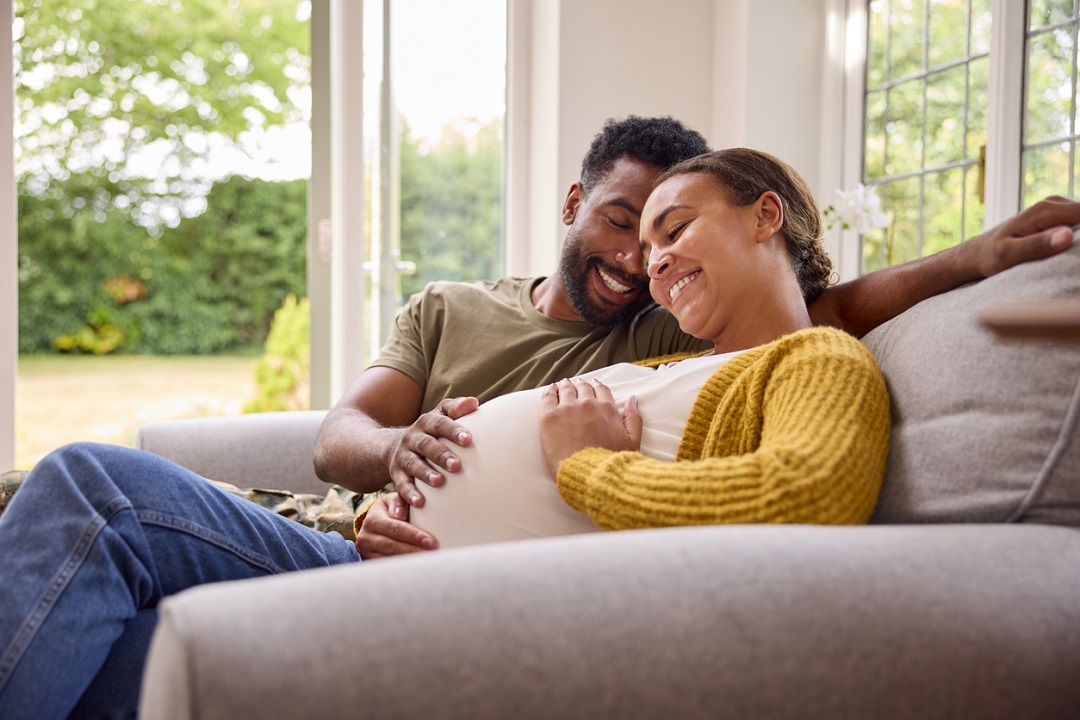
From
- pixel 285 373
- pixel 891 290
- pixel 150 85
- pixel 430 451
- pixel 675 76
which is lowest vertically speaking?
pixel 285 373

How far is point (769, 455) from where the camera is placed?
3.12 ft

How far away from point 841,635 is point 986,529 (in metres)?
0.24

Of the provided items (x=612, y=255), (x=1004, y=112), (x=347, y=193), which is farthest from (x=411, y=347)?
(x=1004, y=112)

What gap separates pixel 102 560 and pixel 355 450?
0.69 metres

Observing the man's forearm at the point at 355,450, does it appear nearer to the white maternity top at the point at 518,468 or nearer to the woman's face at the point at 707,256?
the white maternity top at the point at 518,468

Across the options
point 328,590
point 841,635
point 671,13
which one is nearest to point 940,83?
point 671,13

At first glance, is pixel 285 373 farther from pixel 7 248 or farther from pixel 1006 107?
pixel 1006 107

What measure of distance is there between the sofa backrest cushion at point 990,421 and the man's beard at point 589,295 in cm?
76

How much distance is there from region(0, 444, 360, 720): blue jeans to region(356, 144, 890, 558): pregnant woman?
21 centimetres

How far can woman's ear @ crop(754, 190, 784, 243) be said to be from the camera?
149 centimetres

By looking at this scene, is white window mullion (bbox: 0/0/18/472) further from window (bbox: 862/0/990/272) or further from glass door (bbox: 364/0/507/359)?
window (bbox: 862/0/990/272)

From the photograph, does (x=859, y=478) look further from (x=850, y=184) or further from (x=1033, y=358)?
(x=850, y=184)

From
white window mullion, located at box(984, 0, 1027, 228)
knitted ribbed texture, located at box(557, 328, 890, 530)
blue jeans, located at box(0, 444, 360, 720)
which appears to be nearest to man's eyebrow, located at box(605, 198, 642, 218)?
knitted ribbed texture, located at box(557, 328, 890, 530)

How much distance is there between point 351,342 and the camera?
11.1ft
